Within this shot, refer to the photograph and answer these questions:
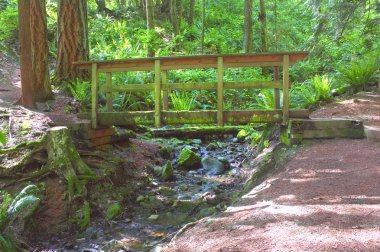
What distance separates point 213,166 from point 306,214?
17.5 ft

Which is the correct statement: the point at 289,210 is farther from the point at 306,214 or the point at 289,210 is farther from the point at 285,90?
the point at 285,90

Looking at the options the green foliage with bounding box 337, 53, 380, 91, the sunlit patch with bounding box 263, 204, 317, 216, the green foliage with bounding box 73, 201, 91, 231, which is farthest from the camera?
the green foliage with bounding box 337, 53, 380, 91

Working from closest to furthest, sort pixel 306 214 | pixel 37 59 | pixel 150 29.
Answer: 1. pixel 306 214
2. pixel 37 59
3. pixel 150 29

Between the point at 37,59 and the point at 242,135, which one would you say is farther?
the point at 242,135

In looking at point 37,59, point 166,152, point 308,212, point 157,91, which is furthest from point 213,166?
point 308,212

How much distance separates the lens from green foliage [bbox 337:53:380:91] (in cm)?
1220

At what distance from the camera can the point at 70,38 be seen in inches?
431

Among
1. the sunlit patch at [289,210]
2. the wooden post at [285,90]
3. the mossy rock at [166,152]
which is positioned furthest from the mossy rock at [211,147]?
the sunlit patch at [289,210]

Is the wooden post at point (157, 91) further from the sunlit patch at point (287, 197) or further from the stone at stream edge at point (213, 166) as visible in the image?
the sunlit patch at point (287, 197)

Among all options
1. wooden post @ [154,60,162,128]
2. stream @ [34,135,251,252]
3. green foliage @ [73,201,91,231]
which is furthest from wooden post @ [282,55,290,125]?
green foliage @ [73,201,91,231]

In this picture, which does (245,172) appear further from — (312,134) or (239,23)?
(239,23)

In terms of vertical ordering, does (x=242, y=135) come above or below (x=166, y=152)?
above

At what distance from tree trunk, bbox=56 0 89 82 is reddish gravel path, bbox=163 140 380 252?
685 centimetres

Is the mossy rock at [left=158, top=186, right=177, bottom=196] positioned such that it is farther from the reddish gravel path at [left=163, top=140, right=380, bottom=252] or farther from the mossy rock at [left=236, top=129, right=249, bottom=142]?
the mossy rock at [left=236, top=129, right=249, bottom=142]
